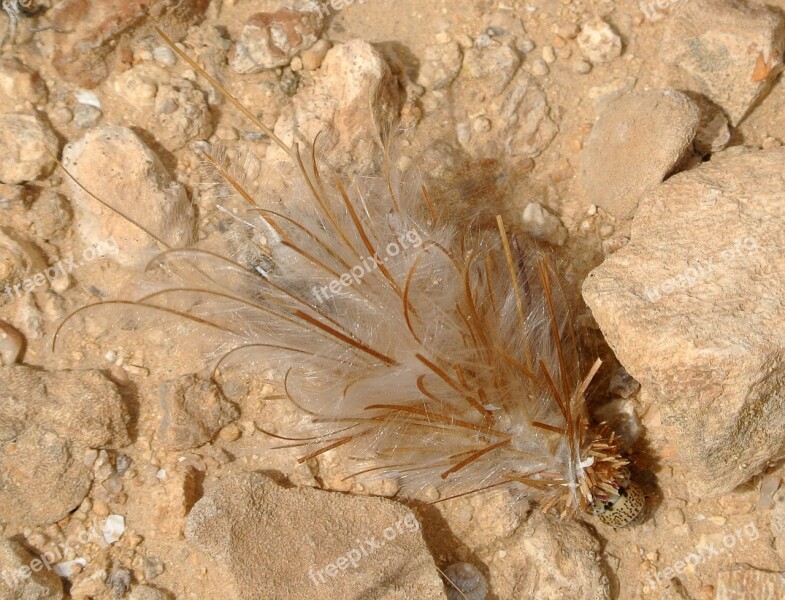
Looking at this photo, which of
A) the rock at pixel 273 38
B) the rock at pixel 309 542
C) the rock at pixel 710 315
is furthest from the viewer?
the rock at pixel 273 38

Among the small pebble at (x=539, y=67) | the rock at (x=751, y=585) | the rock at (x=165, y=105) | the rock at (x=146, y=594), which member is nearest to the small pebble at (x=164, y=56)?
the rock at (x=165, y=105)

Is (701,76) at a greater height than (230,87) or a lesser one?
greater

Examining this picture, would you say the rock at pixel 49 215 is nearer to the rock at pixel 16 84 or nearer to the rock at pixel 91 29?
the rock at pixel 16 84

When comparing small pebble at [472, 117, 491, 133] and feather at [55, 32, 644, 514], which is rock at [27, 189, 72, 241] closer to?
feather at [55, 32, 644, 514]

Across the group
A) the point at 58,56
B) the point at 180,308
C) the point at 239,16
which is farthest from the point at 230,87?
the point at 180,308

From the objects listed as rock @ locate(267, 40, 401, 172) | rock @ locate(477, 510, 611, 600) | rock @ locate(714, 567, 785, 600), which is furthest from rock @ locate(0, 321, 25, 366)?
rock @ locate(714, 567, 785, 600)

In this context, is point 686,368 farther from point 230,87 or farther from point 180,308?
point 230,87

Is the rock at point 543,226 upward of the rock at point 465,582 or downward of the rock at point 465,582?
upward
